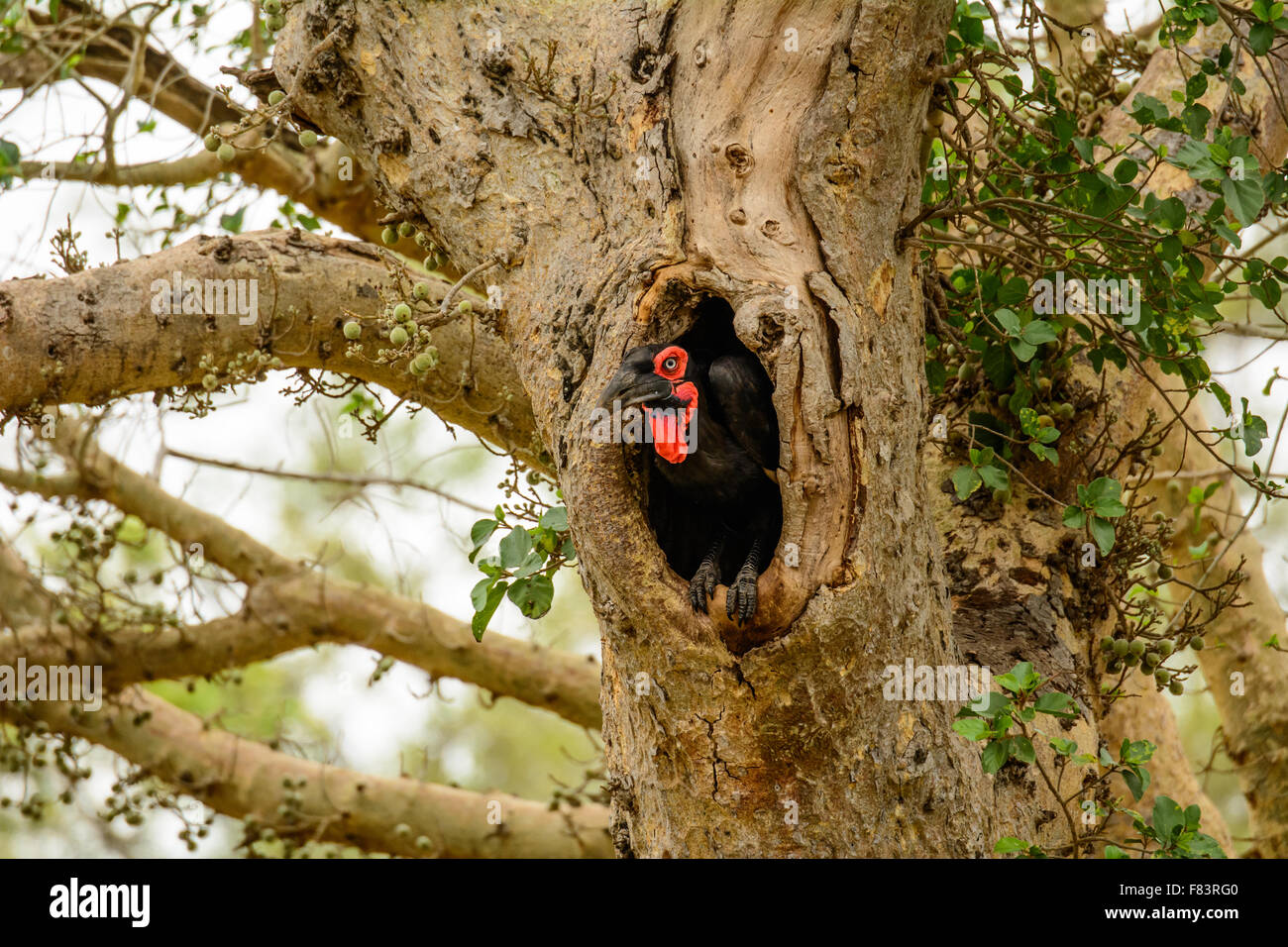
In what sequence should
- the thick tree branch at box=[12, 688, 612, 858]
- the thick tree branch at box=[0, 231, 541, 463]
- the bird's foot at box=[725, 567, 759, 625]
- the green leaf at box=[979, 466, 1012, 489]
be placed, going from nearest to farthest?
the bird's foot at box=[725, 567, 759, 625] → the green leaf at box=[979, 466, 1012, 489] → the thick tree branch at box=[0, 231, 541, 463] → the thick tree branch at box=[12, 688, 612, 858]

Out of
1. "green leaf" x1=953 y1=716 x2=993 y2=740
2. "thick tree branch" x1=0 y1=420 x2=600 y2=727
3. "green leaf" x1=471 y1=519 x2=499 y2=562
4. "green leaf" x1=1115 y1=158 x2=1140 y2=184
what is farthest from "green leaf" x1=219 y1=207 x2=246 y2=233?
"green leaf" x1=953 y1=716 x2=993 y2=740

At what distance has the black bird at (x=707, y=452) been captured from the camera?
8.71ft

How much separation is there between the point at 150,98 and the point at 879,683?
3.86 metres

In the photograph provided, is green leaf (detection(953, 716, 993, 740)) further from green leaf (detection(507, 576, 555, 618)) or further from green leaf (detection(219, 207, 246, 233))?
green leaf (detection(219, 207, 246, 233))

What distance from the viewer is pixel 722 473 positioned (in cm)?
302

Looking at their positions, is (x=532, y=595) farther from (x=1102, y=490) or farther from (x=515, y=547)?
(x=1102, y=490)

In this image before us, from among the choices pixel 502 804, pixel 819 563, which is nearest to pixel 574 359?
pixel 819 563

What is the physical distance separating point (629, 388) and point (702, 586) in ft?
1.48

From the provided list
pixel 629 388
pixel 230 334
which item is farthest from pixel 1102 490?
pixel 230 334

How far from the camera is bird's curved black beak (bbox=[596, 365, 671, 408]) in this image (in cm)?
258

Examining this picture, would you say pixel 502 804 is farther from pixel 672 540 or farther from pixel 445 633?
pixel 672 540

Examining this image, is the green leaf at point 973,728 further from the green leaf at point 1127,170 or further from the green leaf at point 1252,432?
the green leaf at point 1127,170

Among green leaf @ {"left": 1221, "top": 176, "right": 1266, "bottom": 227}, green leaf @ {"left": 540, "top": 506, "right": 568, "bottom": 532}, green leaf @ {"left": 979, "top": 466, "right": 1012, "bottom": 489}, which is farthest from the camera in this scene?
green leaf @ {"left": 979, "top": 466, "right": 1012, "bottom": 489}

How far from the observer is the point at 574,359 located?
2.76m
